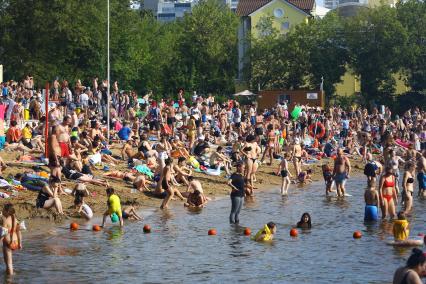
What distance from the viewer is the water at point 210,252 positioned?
19.8 m

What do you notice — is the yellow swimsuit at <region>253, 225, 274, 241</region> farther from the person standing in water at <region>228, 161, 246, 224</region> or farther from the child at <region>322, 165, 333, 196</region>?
the child at <region>322, 165, 333, 196</region>

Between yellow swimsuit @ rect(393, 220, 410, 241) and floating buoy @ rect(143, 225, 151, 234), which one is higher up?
yellow swimsuit @ rect(393, 220, 410, 241)

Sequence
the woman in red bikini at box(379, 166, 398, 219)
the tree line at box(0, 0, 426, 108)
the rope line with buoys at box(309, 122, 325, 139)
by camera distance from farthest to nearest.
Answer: the tree line at box(0, 0, 426, 108) → the rope line with buoys at box(309, 122, 325, 139) → the woman in red bikini at box(379, 166, 398, 219)

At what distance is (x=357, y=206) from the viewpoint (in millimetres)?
31031

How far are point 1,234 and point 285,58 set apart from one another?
180 feet

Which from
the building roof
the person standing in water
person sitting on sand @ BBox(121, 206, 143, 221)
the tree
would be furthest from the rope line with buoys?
the building roof

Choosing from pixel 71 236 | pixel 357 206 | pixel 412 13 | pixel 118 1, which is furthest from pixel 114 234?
pixel 412 13

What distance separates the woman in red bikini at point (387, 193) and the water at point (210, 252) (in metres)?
0.68

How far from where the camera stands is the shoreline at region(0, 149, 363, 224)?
25.7 meters

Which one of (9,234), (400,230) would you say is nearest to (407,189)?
(400,230)

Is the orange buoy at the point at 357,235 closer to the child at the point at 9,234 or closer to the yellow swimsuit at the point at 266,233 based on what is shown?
the yellow swimsuit at the point at 266,233

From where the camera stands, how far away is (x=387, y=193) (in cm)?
2639

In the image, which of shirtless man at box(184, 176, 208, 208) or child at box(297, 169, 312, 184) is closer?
shirtless man at box(184, 176, 208, 208)

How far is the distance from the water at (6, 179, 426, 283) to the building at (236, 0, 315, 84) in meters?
52.3
